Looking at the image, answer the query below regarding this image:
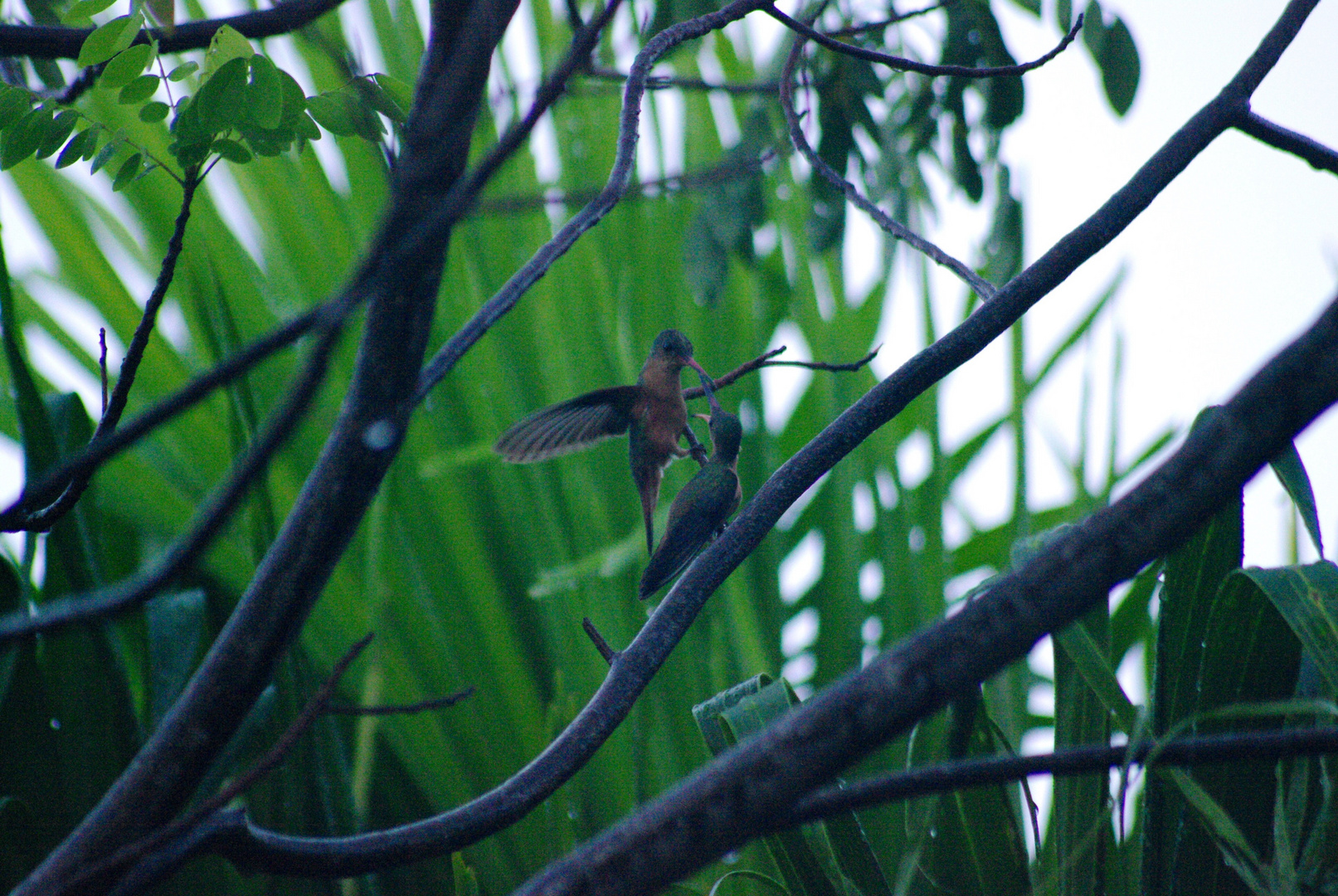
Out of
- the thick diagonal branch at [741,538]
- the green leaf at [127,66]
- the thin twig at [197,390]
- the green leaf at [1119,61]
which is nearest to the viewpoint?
the thin twig at [197,390]

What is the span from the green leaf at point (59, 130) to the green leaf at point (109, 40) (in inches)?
2.0

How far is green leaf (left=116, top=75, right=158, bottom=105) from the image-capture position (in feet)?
1.75

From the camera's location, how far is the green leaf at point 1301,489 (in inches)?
20.8

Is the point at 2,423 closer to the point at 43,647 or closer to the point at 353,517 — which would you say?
the point at 43,647

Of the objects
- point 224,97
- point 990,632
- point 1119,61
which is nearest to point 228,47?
point 224,97

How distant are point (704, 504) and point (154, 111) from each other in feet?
1.23

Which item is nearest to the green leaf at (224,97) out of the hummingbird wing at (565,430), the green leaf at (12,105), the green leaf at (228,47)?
the green leaf at (228,47)

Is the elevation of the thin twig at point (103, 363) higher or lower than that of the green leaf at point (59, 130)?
lower

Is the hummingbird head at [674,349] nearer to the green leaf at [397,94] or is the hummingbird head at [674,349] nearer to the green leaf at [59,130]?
the green leaf at [397,94]

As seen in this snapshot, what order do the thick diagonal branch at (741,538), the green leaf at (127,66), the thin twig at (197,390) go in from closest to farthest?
the thin twig at (197,390) < the thick diagonal branch at (741,538) < the green leaf at (127,66)

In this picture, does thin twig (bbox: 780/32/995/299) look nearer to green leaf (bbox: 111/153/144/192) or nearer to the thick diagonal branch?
the thick diagonal branch

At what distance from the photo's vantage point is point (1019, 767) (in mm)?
338

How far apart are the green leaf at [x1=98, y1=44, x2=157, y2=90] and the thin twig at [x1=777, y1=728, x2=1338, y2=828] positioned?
47 centimetres

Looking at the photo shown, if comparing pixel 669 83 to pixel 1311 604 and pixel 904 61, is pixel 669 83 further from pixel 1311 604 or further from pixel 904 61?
pixel 1311 604
